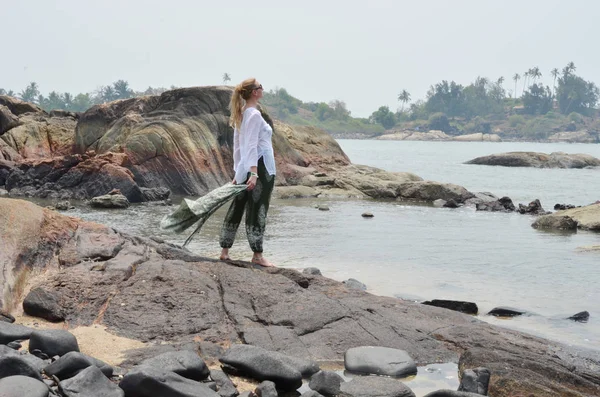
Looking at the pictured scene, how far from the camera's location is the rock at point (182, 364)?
4.36 m

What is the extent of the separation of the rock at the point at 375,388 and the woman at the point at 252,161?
2.86 m

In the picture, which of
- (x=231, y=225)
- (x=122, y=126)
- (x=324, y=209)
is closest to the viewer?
(x=231, y=225)

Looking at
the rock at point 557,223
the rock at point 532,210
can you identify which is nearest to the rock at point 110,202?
the rock at point 557,223

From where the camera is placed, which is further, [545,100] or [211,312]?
[545,100]

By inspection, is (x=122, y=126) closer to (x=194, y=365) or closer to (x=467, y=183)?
(x=467, y=183)

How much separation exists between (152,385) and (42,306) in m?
1.91

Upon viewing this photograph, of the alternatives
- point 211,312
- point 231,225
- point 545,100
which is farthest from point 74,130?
point 545,100

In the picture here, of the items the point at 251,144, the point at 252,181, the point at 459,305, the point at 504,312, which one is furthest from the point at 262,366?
the point at 504,312

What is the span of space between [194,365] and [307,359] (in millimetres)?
925

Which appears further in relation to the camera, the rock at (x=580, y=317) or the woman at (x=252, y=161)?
the rock at (x=580, y=317)

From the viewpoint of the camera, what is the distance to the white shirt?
7176mm

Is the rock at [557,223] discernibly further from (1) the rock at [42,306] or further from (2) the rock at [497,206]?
(1) the rock at [42,306]

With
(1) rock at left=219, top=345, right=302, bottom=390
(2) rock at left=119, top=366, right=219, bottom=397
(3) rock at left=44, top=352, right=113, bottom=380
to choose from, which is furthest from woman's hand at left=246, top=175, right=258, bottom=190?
(2) rock at left=119, top=366, right=219, bottom=397

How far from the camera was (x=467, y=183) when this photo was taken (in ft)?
117
